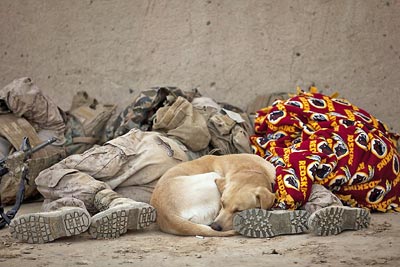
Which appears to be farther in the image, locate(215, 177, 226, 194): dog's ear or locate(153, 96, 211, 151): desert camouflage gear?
locate(153, 96, 211, 151): desert camouflage gear

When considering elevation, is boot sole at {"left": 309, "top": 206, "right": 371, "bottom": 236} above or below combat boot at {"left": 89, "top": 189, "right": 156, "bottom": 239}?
above

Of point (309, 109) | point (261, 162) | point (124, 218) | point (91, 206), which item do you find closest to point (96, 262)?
point (124, 218)

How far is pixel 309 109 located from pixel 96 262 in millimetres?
2332

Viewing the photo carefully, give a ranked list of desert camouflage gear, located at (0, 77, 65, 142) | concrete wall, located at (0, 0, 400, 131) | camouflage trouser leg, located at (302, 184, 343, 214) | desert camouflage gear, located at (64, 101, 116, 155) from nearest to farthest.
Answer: camouflage trouser leg, located at (302, 184, 343, 214)
desert camouflage gear, located at (0, 77, 65, 142)
desert camouflage gear, located at (64, 101, 116, 155)
concrete wall, located at (0, 0, 400, 131)

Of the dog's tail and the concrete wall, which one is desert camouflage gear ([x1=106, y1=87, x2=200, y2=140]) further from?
the dog's tail

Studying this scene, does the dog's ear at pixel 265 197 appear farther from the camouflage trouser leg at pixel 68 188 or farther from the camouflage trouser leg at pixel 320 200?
the camouflage trouser leg at pixel 68 188

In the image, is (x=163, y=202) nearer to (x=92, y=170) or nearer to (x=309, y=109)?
(x=92, y=170)

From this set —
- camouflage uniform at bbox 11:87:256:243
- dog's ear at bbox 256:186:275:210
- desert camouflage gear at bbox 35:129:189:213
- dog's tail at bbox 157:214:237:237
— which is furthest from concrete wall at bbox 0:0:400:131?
dog's tail at bbox 157:214:237:237

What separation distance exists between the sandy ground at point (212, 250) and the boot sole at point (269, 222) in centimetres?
5

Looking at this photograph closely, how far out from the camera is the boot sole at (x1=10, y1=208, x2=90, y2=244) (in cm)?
452

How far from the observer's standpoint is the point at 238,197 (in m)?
4.70

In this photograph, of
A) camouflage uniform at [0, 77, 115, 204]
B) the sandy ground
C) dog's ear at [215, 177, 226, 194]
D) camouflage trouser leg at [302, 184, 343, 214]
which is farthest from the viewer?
camouflage uniform at [0, 77, 115, 204]

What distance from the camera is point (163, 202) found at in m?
4.83

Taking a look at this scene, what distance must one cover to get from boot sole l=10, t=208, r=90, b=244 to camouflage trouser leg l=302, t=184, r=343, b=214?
1.54 metres
